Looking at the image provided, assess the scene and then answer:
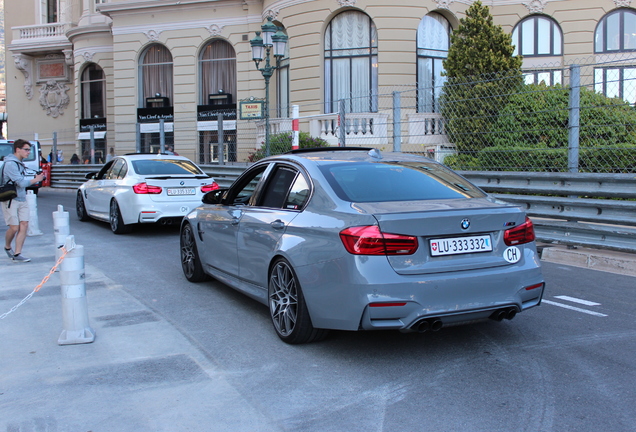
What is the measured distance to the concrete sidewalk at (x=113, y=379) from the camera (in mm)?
3758

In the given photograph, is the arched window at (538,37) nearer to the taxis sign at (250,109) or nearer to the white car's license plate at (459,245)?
the taxis sign at (250,109)

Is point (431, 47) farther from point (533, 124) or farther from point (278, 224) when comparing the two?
point (278, 224)

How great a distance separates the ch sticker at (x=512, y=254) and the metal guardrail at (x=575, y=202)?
400cm

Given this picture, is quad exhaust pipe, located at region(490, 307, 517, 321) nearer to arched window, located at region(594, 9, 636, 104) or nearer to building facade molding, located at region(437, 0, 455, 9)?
building facade molding, located at region(437, 0, 455, 9)

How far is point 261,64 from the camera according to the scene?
88.0 feet

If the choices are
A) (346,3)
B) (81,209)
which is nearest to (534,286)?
(81,209)

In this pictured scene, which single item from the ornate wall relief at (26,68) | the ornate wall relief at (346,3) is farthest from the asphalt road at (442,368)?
the ornate wall relief at (26,68)

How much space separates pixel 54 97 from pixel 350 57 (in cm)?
2451

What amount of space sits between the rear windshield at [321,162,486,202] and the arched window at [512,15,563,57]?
2153 centimetres

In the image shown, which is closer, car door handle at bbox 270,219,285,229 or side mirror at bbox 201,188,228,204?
car door handle at bbox 270,219,285,229

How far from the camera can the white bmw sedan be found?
→ 37.1 ft

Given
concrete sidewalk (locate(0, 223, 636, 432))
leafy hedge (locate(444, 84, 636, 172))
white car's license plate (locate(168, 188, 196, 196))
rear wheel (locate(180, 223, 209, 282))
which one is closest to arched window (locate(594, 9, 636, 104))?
leafy hedge (locate(444, 84, 636, 172))

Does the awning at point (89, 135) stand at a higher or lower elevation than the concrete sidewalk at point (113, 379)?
higher

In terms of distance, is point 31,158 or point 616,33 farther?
point 616,33
